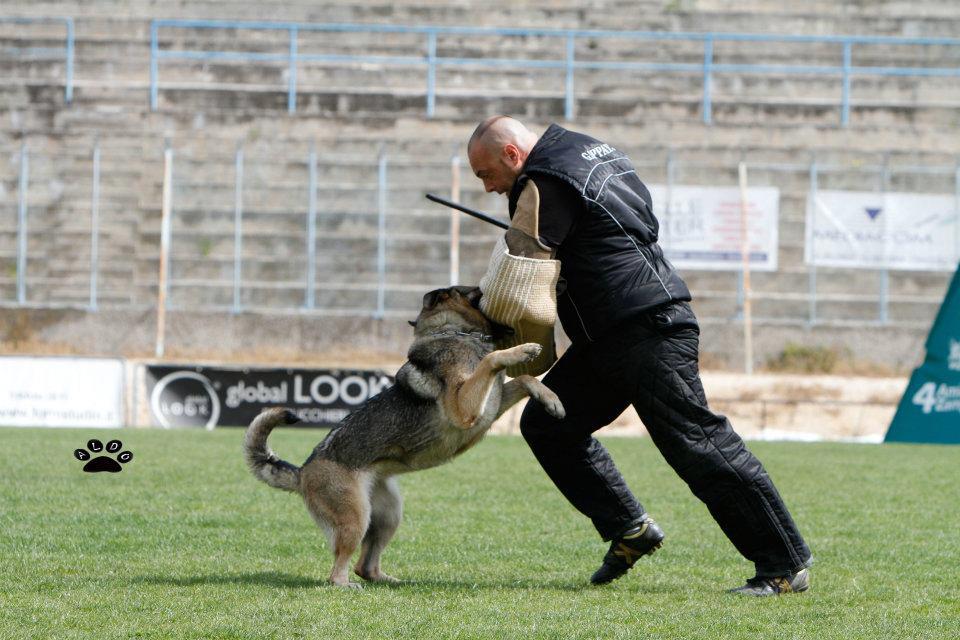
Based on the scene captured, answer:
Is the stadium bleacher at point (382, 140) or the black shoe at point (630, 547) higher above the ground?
the stadium bleacher at point (382, 140)

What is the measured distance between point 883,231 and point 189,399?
1064cm

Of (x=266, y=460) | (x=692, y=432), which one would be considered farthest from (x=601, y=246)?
(x=266, y=460)

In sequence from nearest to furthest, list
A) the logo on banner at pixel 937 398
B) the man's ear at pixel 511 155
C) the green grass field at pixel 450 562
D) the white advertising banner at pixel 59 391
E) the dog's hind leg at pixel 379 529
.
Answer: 1. the green grass field at pixel 450 562
2. the man's ear at pixel 511 155
3. the dog's hind leg at pixel 379 529
4. the logo on banner at pixel 937 398
5. the white advertising banner at pixel 59 391

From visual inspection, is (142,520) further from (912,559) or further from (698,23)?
(698,23)

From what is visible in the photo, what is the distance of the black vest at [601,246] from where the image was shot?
5188mm

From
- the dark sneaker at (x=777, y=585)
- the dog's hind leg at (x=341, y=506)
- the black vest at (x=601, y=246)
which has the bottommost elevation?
the dark sneaker at (x=777, y=585)

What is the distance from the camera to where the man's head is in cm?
526

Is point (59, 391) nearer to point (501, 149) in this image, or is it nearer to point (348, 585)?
point (348, 585)

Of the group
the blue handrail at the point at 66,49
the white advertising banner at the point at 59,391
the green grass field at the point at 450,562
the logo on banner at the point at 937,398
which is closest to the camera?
the green grass field at the point at 450,562

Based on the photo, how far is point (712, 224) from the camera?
19.4 meters

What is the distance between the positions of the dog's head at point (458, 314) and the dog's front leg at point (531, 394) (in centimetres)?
27

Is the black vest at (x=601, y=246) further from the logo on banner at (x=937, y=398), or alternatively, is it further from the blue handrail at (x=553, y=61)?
the blue handrail at (x=553, y=61)

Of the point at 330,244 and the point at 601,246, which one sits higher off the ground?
the point at 601,246

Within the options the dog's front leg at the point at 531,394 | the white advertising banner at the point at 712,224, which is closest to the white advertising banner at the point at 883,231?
the white advertising banner at the point at 712,224
